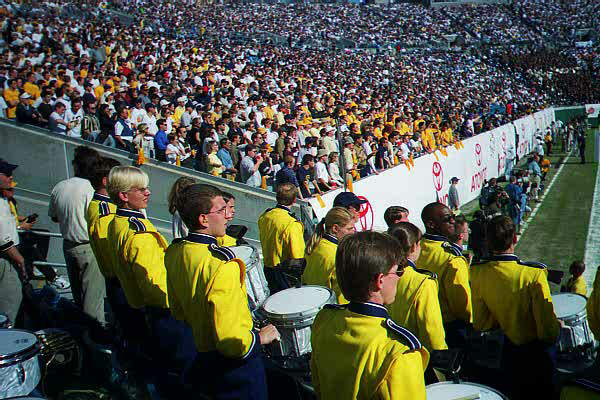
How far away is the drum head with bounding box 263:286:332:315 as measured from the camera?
13.1 ft

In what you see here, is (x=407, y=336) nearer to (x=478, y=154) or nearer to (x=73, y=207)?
(x=73, y=207)

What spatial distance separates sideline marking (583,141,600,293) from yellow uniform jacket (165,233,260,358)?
8.36 m

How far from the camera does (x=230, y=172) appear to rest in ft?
34.2

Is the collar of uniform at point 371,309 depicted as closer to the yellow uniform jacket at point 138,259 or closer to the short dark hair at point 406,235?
the short dark hair at point 406,235

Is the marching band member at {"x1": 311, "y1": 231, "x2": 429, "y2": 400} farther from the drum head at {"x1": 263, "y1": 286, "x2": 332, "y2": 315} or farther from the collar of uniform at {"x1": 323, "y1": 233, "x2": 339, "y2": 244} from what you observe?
the collar of uniform at {"x1": 323, "y1": 233, "x2": 339, "y2": 244}

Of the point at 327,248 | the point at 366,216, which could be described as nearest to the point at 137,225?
the point at 327,248

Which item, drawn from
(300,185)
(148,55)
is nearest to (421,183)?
(300,185)

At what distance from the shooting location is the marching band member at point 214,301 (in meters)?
3.04

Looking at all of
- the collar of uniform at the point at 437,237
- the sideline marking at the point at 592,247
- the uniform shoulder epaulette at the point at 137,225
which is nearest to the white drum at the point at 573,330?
the collar of uniform at the point at 437,237

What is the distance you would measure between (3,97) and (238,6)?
127 ft

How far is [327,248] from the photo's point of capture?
4520 millimetres

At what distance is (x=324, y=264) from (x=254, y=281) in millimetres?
622

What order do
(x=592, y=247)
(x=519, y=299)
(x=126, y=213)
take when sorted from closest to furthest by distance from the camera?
(x=519, y=299)
(x=126, y=213)
(x=592, y=247)

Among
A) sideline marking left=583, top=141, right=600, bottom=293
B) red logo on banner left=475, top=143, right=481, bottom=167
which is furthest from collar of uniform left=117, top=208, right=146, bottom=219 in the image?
red logo on banner left=475, top=143, right=481, bottom=167
